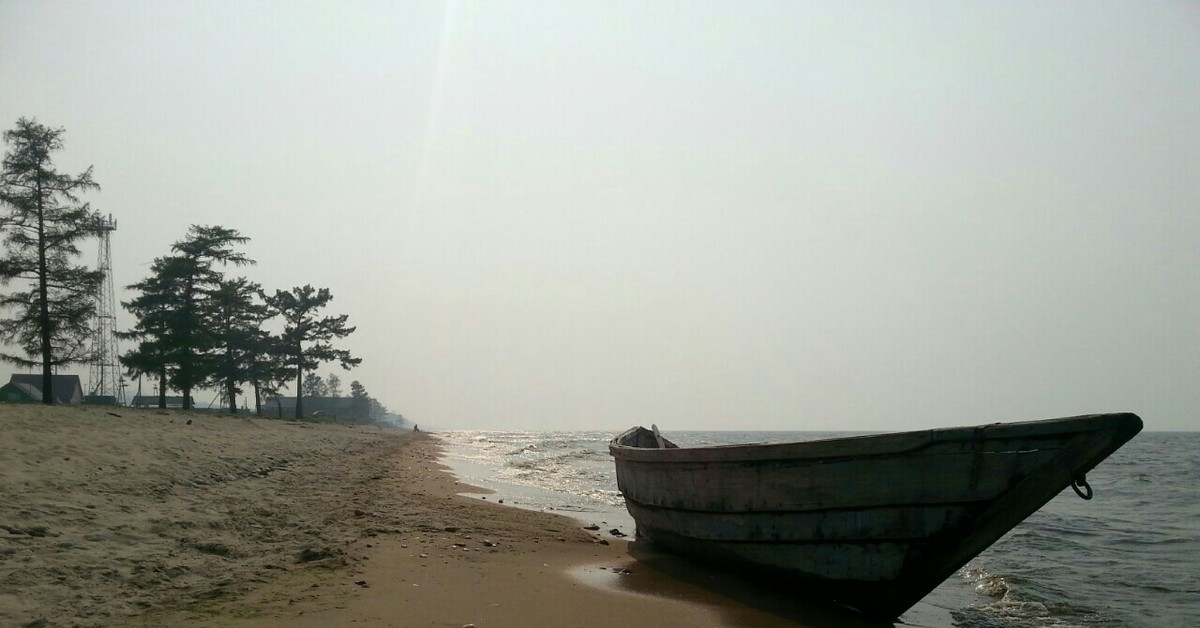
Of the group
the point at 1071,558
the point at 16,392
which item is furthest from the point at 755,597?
the point at 16,392

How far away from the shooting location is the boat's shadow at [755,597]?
6312 millimetres

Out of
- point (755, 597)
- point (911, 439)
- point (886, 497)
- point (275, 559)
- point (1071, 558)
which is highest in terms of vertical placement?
point (911, 439)

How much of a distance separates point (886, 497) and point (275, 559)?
5496 mm

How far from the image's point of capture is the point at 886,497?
6.36 meters

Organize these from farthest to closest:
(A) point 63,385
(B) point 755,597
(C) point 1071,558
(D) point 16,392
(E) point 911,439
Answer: (A) point 63,385, (D) point 16,392, (C) point 1071,558, (B) point 755,597, (E) point 911,439

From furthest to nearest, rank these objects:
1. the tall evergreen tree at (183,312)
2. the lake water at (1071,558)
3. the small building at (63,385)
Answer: the small building at (63,385), the tall evergreen tree at (183,312), the lake water at (1071,558)

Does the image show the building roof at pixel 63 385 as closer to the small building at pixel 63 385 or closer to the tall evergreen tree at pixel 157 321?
the small building at pixel 63 385

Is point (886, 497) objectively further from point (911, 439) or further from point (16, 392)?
point (16, 392)

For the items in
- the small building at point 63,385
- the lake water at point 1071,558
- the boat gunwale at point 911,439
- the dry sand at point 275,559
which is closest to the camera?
the dry sand at point 275,559

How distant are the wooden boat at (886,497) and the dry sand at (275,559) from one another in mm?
489

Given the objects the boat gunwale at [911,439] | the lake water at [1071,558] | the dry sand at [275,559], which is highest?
the boat gunwale at [911,439]

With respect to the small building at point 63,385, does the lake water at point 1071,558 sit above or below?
below

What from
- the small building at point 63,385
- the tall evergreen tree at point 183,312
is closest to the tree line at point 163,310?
the tall evergreen tree at point 183,312

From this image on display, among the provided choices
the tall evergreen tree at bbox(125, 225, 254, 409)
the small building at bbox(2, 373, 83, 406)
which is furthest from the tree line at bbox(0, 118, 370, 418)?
the small building at bbox(2, 373, 83, 406)
